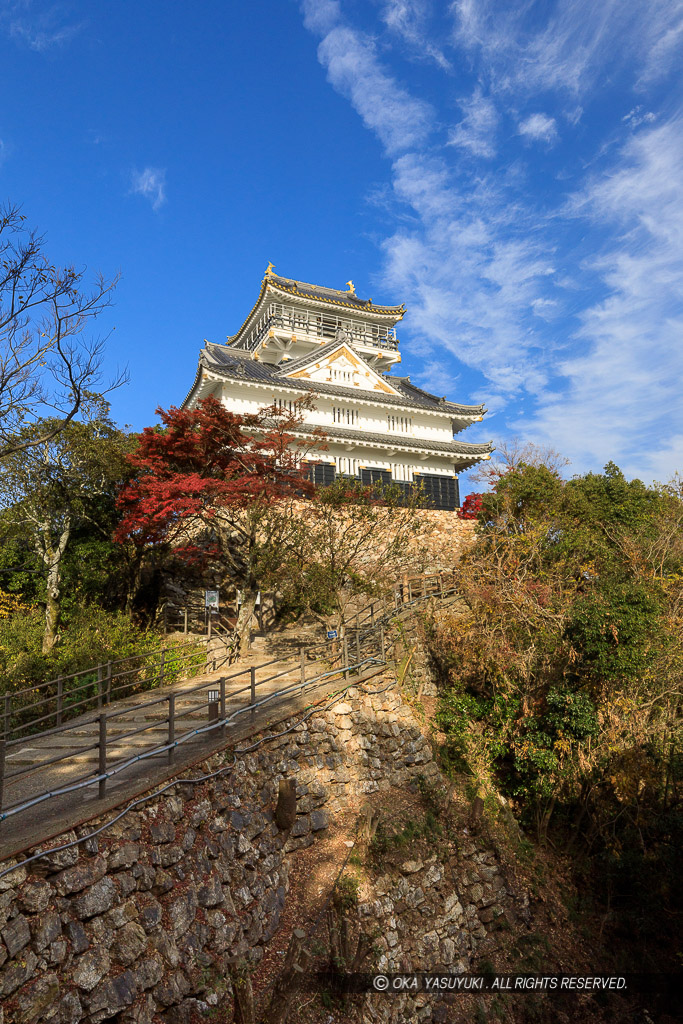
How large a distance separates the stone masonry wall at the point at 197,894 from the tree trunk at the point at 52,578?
800cm

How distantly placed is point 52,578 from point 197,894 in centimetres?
1111

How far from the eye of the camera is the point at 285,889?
881 centimetres

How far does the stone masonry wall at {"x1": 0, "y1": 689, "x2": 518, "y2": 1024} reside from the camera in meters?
5.30

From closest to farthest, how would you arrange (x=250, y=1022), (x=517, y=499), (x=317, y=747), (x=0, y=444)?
1. (x=250, y=1022)
2. (x=317, y=747)
3. (x=0, y=444)
4. (x=517, y=499)

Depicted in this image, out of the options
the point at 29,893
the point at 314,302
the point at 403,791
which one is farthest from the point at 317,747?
the point at 314,302

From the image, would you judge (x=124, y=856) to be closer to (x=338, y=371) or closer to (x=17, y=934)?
(x=17, y=934)

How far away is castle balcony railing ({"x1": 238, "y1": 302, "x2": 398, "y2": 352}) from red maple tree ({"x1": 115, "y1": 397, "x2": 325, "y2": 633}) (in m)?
16.8

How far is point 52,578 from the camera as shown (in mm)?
15773

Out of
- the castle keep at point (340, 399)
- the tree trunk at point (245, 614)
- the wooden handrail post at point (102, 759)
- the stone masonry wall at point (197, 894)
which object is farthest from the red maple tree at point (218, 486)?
the wooden handrail post at point (102, 759)

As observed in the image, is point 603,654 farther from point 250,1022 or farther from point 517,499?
point 250,1022

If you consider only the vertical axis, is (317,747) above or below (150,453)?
below

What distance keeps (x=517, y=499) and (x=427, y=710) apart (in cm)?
720

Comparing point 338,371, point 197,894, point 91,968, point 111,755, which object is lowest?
point 197,894

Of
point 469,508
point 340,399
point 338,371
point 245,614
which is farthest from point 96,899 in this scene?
point 338,371
